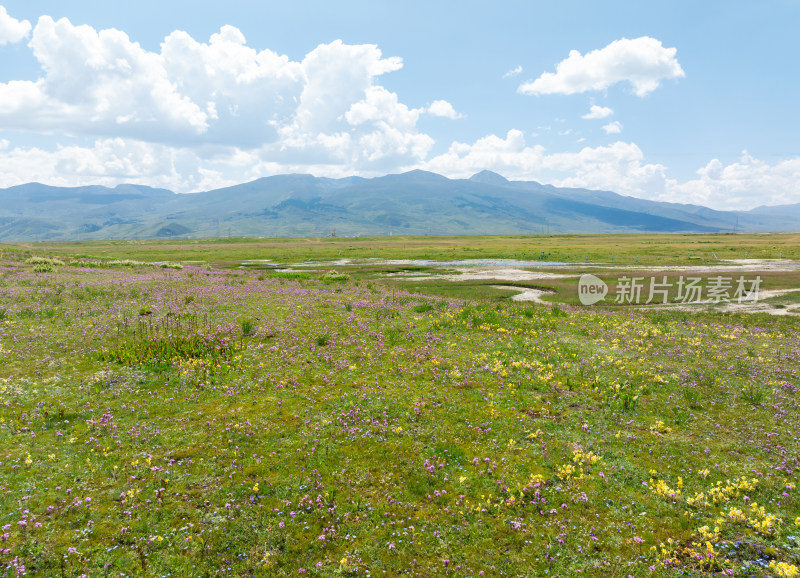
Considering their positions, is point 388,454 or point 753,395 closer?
point 388,454

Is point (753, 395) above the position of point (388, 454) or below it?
above

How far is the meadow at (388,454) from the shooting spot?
327 inches

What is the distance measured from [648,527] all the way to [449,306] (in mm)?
24682

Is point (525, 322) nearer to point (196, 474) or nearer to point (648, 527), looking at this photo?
point (648, 527)

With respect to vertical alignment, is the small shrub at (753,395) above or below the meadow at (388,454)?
above

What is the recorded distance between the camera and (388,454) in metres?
11.9

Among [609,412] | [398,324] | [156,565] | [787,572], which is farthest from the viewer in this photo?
[398,324]

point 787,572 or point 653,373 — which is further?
point 653,373

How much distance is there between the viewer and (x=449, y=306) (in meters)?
33.4

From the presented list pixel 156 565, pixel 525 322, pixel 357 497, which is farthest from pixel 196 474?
pixel 525 322

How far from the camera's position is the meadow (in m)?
8.30

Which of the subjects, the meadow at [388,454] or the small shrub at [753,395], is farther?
the small shrub at [753,395]

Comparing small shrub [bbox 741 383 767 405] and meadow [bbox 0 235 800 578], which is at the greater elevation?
small shrub [bbox 741 383 767 405]

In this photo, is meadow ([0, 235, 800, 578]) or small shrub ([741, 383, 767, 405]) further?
small shrub ([741, 383, 767, 405])
